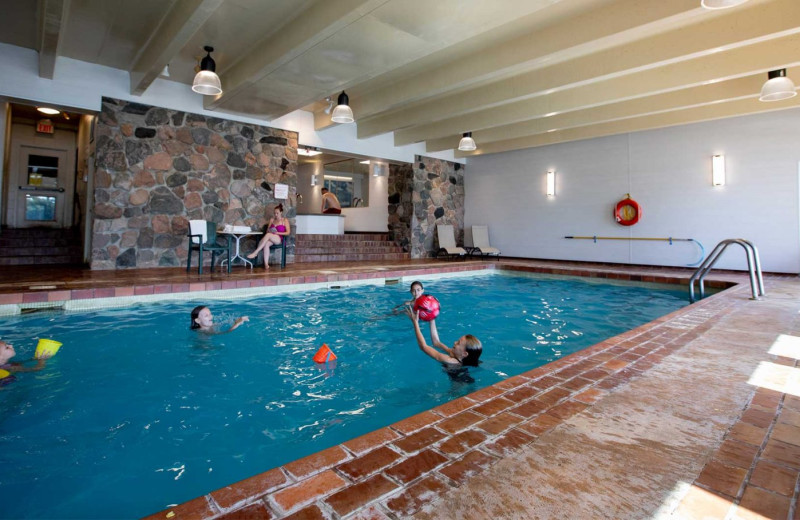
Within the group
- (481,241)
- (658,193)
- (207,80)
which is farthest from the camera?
(481,241)

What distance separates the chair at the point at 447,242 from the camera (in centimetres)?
1017

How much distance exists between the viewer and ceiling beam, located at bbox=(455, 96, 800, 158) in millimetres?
6484

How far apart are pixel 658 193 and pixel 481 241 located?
4075mm

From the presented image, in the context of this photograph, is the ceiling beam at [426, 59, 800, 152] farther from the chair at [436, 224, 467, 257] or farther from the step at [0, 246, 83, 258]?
the step at [0, 246, 83, 258]

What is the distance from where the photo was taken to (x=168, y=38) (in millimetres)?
4289

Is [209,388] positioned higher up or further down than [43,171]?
further down

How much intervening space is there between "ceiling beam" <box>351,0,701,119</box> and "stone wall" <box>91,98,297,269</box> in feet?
10.1

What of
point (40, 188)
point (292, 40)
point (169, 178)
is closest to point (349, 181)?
point (40, 188)

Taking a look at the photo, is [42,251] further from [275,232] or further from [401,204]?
[401,204]

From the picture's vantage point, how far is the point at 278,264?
293 inches

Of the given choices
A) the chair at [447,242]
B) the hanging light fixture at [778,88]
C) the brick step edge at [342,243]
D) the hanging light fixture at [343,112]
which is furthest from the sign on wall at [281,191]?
the hanging light fixture at [778,88]

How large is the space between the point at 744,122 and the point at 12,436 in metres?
10.1

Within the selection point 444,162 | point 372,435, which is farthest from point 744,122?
point 372,435

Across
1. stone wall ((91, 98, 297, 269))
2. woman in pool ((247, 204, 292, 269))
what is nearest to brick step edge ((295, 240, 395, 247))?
stone wall ((91, 98, 297, 269))
